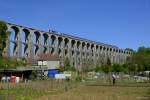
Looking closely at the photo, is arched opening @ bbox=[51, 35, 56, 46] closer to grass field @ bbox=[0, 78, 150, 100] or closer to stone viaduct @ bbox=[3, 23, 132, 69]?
stone viaduct @ bbox=[3, 23, 132, 69]

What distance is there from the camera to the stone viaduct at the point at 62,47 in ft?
264

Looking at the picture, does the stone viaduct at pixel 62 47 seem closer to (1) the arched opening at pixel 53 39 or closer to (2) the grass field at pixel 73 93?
(1) the arched opening at pixel 53 39

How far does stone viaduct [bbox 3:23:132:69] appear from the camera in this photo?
3169 inches

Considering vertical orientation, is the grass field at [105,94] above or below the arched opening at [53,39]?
below

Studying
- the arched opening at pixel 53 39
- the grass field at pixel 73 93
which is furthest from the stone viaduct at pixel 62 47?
the grass field at pixel 73 93

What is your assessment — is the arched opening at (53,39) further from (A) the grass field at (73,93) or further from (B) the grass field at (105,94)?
(B) the grass field at (105,94)

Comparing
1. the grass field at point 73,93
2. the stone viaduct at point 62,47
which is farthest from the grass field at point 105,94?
the stone viaduct at point 62,47

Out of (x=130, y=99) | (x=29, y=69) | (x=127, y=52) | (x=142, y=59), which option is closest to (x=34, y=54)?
(x=29, y=69)

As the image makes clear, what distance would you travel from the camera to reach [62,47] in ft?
332

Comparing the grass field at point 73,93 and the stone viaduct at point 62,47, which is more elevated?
the stone viaduct at point 62,47

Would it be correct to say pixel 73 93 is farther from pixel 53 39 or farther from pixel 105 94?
pixel 53 39

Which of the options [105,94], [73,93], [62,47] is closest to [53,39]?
[62,47]

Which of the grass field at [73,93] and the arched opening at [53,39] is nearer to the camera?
the grass field at [73,93]

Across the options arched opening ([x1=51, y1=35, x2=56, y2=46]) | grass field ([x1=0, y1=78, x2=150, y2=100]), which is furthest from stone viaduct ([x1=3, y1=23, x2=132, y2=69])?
grass field ([x1=0, y1=78, x2=150, y2=100])
